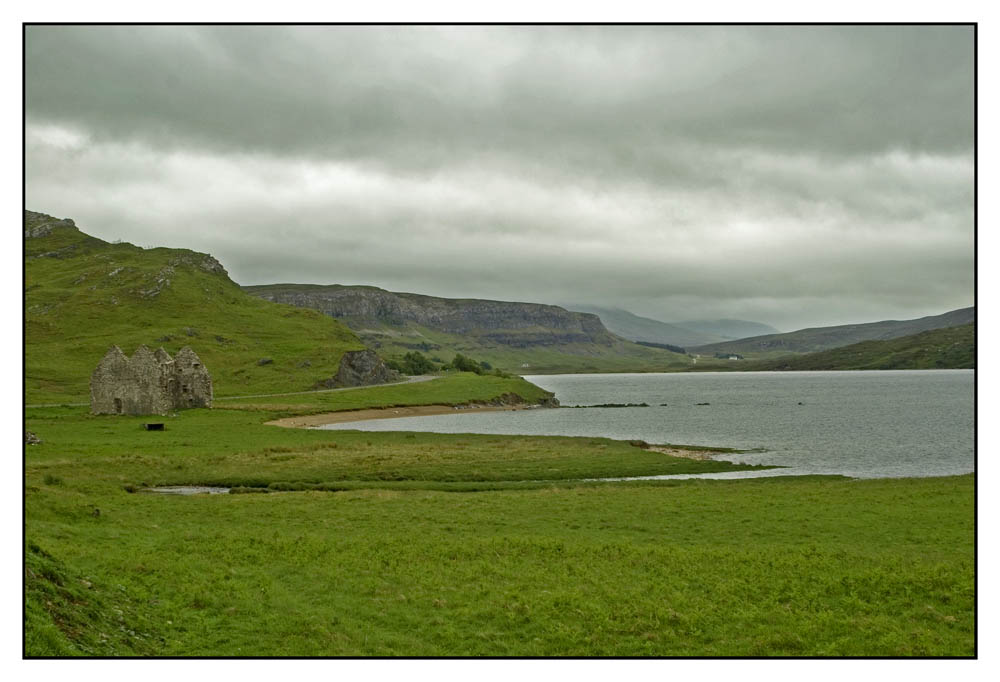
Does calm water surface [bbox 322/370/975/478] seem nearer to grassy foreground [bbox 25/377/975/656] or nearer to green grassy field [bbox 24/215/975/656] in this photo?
green grassy field [bbox 24/215/975/656]

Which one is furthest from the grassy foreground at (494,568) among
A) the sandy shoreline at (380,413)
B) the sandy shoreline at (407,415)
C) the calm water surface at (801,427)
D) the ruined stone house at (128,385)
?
the sandy shoreline at (380,413)

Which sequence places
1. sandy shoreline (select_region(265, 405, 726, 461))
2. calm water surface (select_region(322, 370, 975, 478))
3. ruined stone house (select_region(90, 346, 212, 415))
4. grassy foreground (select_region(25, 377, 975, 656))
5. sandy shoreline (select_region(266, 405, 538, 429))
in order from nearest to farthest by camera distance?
grassy foreground (select_region(25, 377, 975, 656))
calm water surface (select_region(322, 370, 975, 478))
sandy shoreline (select_region(265, 405, 726, 461))
ruined stone house (select_region(90, 346, 212, 415))
sandy shoreline (select_region(266, 405, 538, 429))

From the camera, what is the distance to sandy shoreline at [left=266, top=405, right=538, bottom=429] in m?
119

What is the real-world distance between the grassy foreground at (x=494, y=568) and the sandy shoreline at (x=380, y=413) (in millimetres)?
62075

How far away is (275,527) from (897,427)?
10893 centimetres

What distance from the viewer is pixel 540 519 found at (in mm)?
40344

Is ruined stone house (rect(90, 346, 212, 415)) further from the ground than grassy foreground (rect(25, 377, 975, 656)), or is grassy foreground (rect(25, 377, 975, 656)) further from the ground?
ruined stone house (rect(90, 346, 212, 415))

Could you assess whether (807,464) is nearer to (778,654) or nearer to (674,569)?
(674,569)

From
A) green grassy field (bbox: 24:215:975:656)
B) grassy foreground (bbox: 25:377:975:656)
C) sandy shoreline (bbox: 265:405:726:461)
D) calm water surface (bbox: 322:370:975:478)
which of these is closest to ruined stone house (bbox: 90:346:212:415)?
sandy shoreline (bbox: 265:405:726:461)

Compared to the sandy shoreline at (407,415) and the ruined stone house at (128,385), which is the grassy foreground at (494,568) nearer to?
the sandy shoreline at (407,415)

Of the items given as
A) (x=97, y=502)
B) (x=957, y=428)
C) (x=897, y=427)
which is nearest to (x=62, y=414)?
(x=97, y=502)

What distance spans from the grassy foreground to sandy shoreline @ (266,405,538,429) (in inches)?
2444

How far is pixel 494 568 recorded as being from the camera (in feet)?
93.5

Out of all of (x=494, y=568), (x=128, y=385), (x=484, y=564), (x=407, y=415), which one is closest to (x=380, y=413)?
(x=407, y=415)
